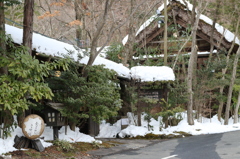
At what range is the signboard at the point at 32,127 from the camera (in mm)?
8672

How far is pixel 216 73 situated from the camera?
19875 millimetres

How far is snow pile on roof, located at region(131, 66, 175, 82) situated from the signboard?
7141mm

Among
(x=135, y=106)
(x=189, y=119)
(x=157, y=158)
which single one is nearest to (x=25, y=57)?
(x=157, y=158)

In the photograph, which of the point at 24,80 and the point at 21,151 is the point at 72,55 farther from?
the point at 21,151

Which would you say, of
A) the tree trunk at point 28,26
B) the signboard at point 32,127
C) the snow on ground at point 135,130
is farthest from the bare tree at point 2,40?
the snow on ground at point 135,130

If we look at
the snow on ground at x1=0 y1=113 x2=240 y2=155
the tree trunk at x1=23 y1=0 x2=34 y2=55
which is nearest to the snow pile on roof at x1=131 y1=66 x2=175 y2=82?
the snow on ground at x1=0 y1=113 x2=240 y2=155

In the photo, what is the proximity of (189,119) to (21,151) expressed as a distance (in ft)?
34.2

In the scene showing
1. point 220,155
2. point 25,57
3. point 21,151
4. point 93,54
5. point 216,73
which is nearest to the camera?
point 25,57

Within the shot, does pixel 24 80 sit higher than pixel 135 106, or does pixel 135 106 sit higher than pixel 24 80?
pixel 24 80

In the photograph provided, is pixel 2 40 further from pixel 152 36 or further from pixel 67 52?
pixel 152 36

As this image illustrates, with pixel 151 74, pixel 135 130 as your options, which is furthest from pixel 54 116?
pixel 151 74

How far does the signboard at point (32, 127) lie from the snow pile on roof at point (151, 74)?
23.4 ft

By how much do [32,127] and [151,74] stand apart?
813cm

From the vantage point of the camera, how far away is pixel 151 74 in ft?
51.0
